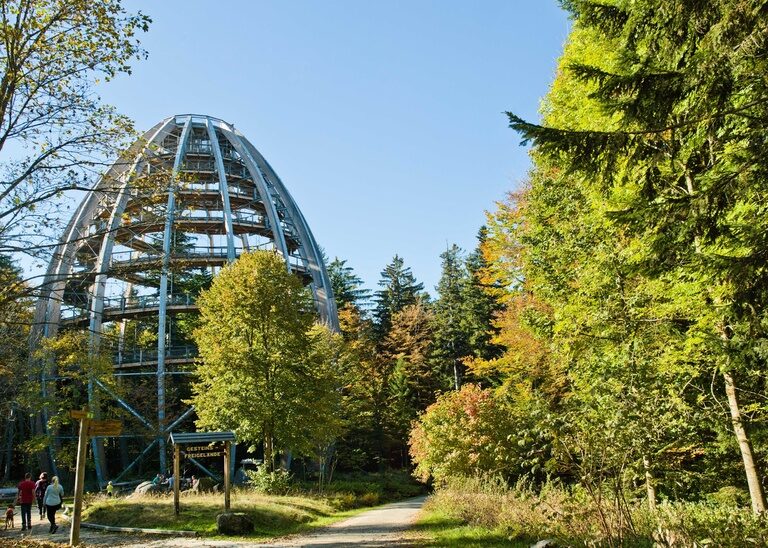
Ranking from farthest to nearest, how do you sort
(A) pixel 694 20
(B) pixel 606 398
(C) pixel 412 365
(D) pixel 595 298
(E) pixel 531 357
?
1. (C) pixel 412 365
2. (E) pixel 531 357
3. (D) pixel 595 298
4. (B) pixel 606 398
5. (A) pixel 694 20

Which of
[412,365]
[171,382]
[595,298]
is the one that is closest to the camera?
[595,298]

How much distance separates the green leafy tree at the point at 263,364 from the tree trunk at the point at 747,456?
13.8m

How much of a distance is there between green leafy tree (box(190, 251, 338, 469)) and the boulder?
21.5ft

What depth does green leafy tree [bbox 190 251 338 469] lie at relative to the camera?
61.6 feet

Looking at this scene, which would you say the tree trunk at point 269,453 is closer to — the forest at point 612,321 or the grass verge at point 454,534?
the forest at point 612,321

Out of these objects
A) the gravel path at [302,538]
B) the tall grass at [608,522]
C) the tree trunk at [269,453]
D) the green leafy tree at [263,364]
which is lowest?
the gravel path at [302,538]

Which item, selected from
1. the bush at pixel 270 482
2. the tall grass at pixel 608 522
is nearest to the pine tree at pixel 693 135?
the tall grass at pixel 608 522

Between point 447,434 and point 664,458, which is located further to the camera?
point 447,434

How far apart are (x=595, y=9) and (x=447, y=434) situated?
49.9 feet

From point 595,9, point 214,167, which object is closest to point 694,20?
point 595,9

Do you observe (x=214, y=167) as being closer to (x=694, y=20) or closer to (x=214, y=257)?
(x=214, y=257)

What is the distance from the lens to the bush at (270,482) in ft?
60.0

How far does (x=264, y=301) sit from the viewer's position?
2025 cm

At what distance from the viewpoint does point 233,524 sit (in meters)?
11.7
